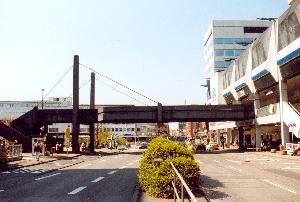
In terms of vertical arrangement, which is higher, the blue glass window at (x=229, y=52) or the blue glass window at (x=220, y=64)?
the blue glass window at (x=229, y=52)

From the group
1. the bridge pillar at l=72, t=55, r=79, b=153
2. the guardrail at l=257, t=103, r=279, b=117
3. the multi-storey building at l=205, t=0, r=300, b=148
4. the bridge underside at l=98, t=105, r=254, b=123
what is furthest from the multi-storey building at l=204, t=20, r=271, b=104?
the bridge pillar at l=72, t=55, r=79, b=153

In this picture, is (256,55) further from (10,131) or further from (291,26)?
(10,131)

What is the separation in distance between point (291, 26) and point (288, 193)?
97.9ft

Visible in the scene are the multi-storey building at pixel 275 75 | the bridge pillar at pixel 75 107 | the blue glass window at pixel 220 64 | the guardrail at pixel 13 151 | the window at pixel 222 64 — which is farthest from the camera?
the blue glass window at pixel 220 64

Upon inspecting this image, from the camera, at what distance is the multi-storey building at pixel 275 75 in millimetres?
39531

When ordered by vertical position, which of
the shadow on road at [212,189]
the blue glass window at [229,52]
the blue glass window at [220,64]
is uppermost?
the blue glass window at [229,52]

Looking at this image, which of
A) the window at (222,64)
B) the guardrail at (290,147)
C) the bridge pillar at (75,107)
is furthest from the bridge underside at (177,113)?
the window at (222,64)

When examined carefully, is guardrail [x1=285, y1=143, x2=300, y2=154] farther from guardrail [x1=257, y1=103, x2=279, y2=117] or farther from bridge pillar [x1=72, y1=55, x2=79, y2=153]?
bridge pillar [x1=72, y1=55, x2=79, y2=153]

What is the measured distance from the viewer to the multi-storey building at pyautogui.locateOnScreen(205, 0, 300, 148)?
3953 cm

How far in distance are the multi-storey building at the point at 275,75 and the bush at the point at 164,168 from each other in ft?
90.9

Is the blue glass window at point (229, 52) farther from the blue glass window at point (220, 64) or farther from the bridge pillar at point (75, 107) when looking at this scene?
the bridge pillar at point (75, 107)

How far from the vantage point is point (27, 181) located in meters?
18.8

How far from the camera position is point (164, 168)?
12.5 meters

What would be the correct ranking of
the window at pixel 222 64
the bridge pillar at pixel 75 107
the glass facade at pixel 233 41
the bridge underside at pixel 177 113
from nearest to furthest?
the bridge underside at pixel 177 113
the bridge pillar at pixel 75 107
the window at pixel 222 64
the glass facade at pixel 233 41
